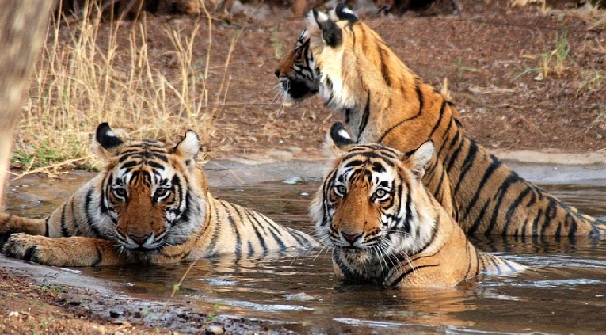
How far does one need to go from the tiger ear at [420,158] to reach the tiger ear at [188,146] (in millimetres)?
1289

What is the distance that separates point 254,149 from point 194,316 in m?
5.54

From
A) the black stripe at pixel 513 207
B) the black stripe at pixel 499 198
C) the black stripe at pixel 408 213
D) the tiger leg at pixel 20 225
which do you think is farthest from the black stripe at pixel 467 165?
the tiger leg at pixel 20 225

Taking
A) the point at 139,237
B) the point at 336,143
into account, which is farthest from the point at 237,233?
the point at 336,143

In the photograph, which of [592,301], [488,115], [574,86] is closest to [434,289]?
[592,301]

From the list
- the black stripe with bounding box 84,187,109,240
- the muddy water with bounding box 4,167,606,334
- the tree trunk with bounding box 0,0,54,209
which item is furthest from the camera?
the black stripe with bounding box 84,187,109,240

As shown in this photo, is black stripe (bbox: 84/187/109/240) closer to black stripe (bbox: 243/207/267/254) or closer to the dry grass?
black stripe (bbox: 243/207/267/254)

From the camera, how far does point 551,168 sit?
10.0 m

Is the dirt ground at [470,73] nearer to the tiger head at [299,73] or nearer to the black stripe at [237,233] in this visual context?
the tiger head at [299,73]

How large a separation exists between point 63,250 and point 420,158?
73.9 inches

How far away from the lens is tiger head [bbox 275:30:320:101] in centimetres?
800

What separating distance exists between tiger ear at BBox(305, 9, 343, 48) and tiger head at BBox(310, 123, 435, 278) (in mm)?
2051

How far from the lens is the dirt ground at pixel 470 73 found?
A: 1092cm

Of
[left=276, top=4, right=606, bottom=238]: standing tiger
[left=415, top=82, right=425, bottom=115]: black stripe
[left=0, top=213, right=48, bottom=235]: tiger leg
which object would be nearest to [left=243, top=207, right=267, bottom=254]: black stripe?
[left=276, top=4, right=606, bottom=238]: standing tiger

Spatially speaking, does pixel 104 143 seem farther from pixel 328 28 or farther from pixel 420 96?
pixel 420 96
